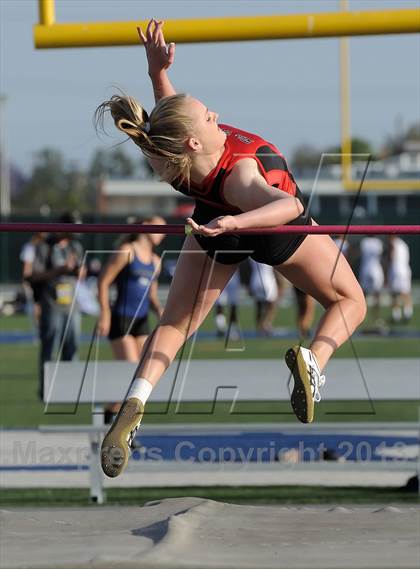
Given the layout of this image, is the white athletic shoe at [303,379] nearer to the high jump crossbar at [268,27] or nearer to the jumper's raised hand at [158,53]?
the jumper's raised hand at [158,53]

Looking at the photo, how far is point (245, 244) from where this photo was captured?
463cm

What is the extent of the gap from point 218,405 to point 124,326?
3.25m

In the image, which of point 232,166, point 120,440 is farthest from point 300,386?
point 232,166

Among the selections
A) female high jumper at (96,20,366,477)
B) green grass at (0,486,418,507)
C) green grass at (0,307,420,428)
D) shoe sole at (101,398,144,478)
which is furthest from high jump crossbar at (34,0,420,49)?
green grass at (0,486,418,507)

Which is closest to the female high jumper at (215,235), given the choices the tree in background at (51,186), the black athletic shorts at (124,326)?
the black athletic shorts at (124,326)

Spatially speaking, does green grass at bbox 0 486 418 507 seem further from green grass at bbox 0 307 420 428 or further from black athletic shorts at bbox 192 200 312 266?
black athletic shorts at bbox 192 200 312 266

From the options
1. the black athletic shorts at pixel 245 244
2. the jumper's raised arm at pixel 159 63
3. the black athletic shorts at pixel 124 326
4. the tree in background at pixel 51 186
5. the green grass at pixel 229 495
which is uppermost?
the jumper's raised arm at pixel 159 63

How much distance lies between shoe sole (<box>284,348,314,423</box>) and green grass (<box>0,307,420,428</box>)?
1.25 metres

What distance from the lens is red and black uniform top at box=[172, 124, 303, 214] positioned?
14.3 ft

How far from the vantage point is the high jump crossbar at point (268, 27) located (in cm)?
552

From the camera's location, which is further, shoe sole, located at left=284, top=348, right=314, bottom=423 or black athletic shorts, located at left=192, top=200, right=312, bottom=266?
black athletic shorts, located at left=192, top=200, right=312, bottom=266

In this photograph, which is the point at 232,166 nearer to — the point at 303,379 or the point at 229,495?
the point at 303,379

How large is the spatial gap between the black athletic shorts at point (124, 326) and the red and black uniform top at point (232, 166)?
3.77 m

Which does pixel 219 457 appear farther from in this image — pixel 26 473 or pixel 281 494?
pixel 26 473
